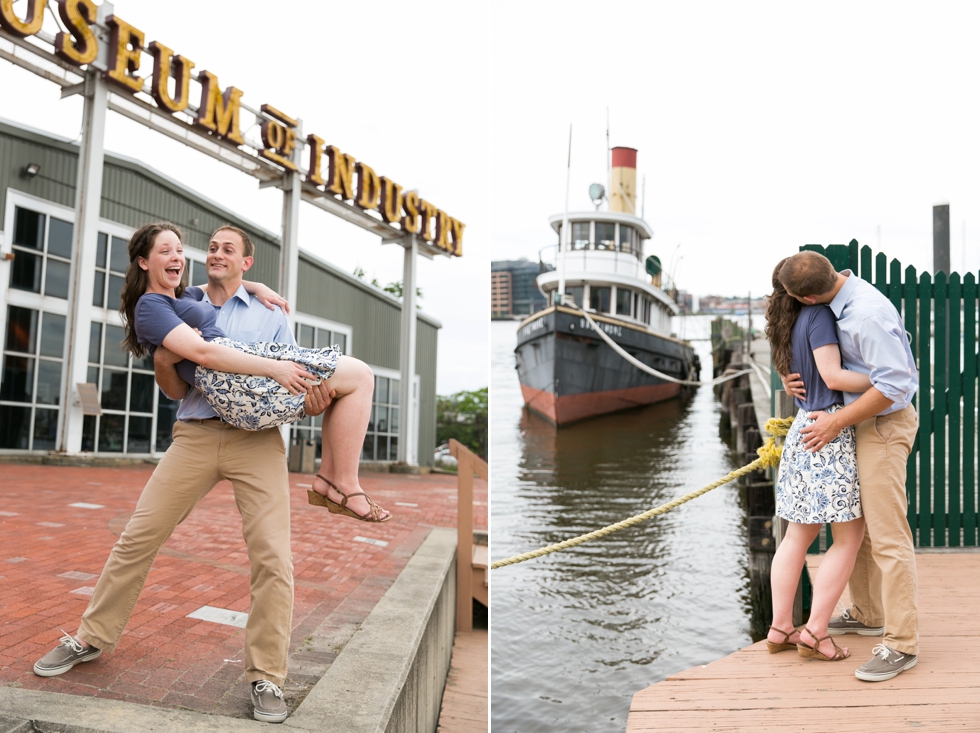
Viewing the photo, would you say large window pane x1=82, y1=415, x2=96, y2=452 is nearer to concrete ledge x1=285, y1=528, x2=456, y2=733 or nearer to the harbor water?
the harbor water

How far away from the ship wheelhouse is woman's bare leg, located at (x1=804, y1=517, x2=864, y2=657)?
21133 mm

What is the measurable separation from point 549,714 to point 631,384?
20.5 m

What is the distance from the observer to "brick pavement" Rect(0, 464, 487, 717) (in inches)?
108

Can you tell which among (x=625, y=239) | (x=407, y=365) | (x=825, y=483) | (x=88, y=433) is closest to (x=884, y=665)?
(x=825, y=483)

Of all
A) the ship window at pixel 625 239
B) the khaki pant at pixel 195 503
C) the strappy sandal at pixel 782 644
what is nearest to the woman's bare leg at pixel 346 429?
the khaki pant at pixel 195 503

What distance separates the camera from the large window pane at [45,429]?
40.1 ft

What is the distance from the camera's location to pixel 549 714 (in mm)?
4793

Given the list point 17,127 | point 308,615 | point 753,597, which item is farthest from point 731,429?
point 308,615

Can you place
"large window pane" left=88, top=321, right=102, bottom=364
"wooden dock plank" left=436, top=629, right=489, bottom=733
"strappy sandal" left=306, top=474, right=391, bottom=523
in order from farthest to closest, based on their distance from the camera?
"large window pane" left=88, top=321, right=102, bottom=364 < "wooden dock plank" left=436, top=629, right=489, bottom=733 < "strappy sandal" left=306, top=474, right=391, bottom=523

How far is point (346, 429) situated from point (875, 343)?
212 cm

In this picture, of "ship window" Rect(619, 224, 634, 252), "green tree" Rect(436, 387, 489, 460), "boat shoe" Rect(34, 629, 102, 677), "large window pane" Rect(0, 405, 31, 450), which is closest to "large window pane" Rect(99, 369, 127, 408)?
"large window pane" Rect(0, 405, 31, 450)

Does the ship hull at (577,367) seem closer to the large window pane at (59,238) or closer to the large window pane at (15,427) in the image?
the large window pane at (59,238)

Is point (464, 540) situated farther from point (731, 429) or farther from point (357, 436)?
point (731, 429)

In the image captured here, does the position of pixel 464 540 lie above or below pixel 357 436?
below
